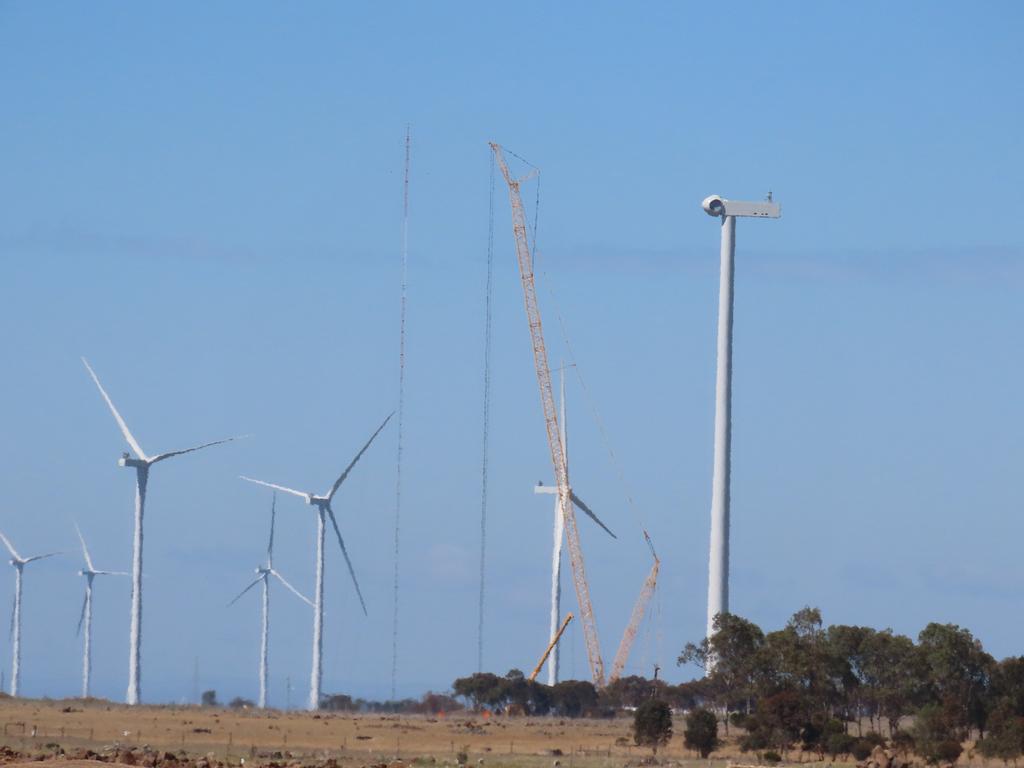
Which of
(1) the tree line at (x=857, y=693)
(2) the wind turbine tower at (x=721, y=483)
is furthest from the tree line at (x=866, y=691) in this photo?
(2) the wind turbine tower at (x=721, y=483)

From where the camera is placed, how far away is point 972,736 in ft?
519

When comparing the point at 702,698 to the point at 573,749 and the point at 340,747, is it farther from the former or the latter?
the point at 340,747

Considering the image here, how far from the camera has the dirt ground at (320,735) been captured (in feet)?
407

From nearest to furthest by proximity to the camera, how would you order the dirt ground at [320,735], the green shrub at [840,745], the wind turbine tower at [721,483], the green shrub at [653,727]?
1. the dirt ground at [320,735]
2. the green shrub at [840,745]
3. the green shrub at [653,727]
4. the wind turbine tower at [721,483]

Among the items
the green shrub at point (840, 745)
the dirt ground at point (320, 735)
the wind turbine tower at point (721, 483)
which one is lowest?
the dirt ground at point (320, 735)

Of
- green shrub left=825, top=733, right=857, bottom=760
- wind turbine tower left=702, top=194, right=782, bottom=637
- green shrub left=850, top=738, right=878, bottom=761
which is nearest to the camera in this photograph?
green shrub left=850, top=738, right=878, bottom=761

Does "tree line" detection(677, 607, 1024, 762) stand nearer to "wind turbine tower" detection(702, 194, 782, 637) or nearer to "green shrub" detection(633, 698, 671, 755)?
"green shrub" detection(633, 698, 671, 755)

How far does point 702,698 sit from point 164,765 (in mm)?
84963

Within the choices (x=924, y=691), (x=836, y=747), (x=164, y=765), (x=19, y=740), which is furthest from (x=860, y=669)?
(x=164, y=765)

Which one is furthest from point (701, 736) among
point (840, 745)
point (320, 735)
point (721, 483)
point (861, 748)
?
point (721, 483)

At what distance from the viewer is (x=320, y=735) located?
492 ft

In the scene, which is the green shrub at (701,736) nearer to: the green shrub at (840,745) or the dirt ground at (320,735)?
the dirt ground at (320,735)

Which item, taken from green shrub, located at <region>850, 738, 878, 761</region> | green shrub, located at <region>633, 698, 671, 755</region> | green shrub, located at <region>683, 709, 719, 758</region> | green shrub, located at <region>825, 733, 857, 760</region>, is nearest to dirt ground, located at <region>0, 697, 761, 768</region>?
green shrub, located at <region>683, 709, 719, 758</region>

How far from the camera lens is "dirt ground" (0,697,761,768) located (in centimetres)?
12394
